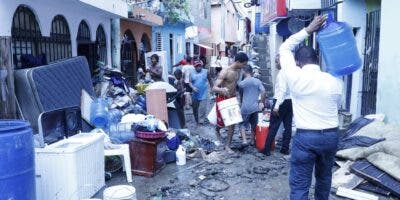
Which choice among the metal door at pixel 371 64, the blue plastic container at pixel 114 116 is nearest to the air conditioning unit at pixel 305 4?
the metal door at pixel 371 64

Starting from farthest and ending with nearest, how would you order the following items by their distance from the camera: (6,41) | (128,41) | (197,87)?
1. (128,41)
2. (197,87)
3. (6,41)

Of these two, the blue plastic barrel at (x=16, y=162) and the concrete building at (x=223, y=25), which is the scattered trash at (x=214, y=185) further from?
the concrete building at (x=223, y=25)

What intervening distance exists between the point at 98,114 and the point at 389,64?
511 centimetres

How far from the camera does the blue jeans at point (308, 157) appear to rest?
3801 mm

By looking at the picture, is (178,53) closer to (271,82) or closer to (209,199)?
(271,82)

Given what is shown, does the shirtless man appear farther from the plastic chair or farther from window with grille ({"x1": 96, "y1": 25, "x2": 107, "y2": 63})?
window with grille ({"x1": 96, "y1": 25, "x2": 107, "y2": 63})

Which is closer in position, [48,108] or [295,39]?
[295,39]

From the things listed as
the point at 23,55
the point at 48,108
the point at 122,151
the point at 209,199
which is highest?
the point at 23,55

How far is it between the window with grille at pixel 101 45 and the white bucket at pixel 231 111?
5.05 metres

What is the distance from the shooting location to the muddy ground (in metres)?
5.45

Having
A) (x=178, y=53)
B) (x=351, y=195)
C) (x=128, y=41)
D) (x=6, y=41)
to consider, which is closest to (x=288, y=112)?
(x=351, y=195)

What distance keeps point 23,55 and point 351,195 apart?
5549mm

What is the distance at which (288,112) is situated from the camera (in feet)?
23.2

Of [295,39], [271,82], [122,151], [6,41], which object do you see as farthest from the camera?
[271,82]
